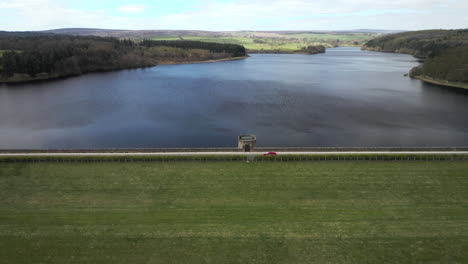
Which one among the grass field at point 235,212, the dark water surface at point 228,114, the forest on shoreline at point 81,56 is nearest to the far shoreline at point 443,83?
the dark water surface at point 228,114

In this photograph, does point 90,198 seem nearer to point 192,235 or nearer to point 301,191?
point 192,235

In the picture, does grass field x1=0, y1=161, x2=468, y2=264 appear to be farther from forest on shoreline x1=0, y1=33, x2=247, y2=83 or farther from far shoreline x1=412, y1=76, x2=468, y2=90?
forest on shoreline x1=0, y1=33, x2=247, y2=83

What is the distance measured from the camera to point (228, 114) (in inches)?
2229

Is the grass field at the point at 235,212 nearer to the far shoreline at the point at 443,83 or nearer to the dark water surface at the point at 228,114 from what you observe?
the dark water surface at the point at 228,114

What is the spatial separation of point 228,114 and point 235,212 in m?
33.1

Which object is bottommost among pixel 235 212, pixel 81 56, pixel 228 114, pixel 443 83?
pixel 235 212

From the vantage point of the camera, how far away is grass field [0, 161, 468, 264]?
20.6 metres

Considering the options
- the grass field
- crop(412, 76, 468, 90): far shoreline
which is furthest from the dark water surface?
the grass field

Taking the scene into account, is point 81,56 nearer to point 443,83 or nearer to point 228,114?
point 228,114

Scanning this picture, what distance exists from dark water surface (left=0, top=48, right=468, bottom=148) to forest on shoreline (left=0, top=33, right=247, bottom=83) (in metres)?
10.2

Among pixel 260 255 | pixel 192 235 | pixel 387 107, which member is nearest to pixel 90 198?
pixel 192 235

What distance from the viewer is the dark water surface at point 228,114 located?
43250mm

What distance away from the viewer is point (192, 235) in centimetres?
2220

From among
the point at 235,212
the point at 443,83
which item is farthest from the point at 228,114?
the point at 443,83
